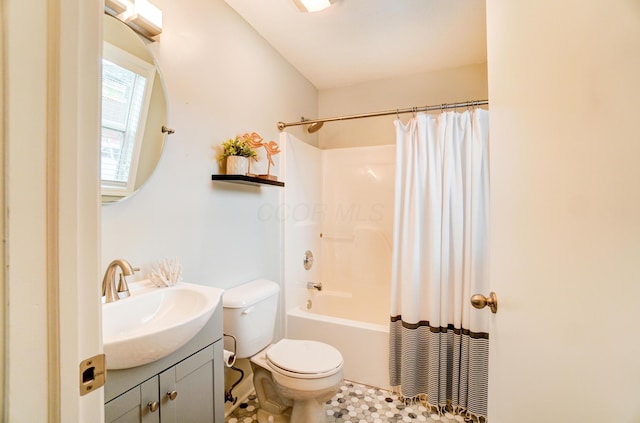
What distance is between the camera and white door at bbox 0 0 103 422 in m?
0.35

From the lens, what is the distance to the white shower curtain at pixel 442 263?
1742 mm

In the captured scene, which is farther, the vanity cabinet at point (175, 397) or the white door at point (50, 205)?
the vanity cabinet at point (175, 397)

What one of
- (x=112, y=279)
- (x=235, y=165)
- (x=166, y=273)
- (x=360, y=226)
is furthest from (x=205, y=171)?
(x=360, y=226)

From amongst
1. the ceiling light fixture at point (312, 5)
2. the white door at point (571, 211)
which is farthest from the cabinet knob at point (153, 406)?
the ceiling light fixture at point (312, 5)

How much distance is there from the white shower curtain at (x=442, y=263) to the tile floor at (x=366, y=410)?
0.24 feet

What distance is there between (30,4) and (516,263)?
989 millimetres

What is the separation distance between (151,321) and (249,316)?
1.71ft

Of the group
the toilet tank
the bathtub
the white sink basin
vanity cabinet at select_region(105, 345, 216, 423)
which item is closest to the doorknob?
the white sink basin

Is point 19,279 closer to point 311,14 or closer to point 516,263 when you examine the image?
point 516,263

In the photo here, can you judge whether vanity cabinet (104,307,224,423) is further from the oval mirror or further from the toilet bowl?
the oval mirror

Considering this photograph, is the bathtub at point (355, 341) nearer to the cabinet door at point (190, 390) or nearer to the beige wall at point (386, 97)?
the cabinet door at point (190, 390)

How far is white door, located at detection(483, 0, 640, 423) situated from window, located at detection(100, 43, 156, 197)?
1337 millimetres

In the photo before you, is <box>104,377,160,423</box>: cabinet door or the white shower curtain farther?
the white shower curtain

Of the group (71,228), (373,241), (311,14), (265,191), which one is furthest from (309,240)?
(71,228)
